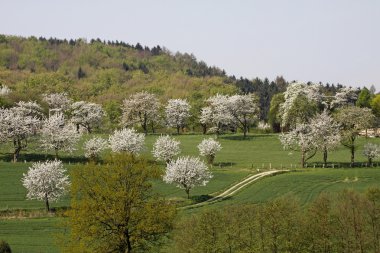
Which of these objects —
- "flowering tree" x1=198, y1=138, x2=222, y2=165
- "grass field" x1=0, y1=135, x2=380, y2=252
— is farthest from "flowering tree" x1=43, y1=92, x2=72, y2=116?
"flowering tree" x1=198, y1=138, x2=222, y2=165

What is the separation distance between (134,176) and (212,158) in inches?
2429

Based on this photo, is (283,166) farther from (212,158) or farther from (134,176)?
(134,176)

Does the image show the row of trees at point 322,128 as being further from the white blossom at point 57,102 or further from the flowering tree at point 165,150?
the white blossom at point 57,102

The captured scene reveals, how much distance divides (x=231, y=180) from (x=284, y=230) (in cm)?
4310

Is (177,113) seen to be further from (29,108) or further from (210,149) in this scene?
(210,149)

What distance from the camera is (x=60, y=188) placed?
230 feet

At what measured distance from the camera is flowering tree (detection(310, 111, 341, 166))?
96438mm

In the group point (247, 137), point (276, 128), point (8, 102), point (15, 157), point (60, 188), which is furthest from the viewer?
point (276, 128)

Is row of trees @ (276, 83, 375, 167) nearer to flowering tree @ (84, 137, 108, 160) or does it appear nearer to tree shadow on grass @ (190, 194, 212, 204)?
tree shadow on grass @ (190, 194, 212, 204)

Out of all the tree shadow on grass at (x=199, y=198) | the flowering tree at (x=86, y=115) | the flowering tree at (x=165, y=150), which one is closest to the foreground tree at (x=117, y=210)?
the tree shadow on grass at (x=199, y=198)

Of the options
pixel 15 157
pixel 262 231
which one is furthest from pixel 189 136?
pixel 262 231

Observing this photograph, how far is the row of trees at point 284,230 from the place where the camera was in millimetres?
41438

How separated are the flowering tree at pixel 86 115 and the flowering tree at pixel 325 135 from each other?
6100 centimetres

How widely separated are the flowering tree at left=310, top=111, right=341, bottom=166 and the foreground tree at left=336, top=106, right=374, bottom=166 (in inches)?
51.9
